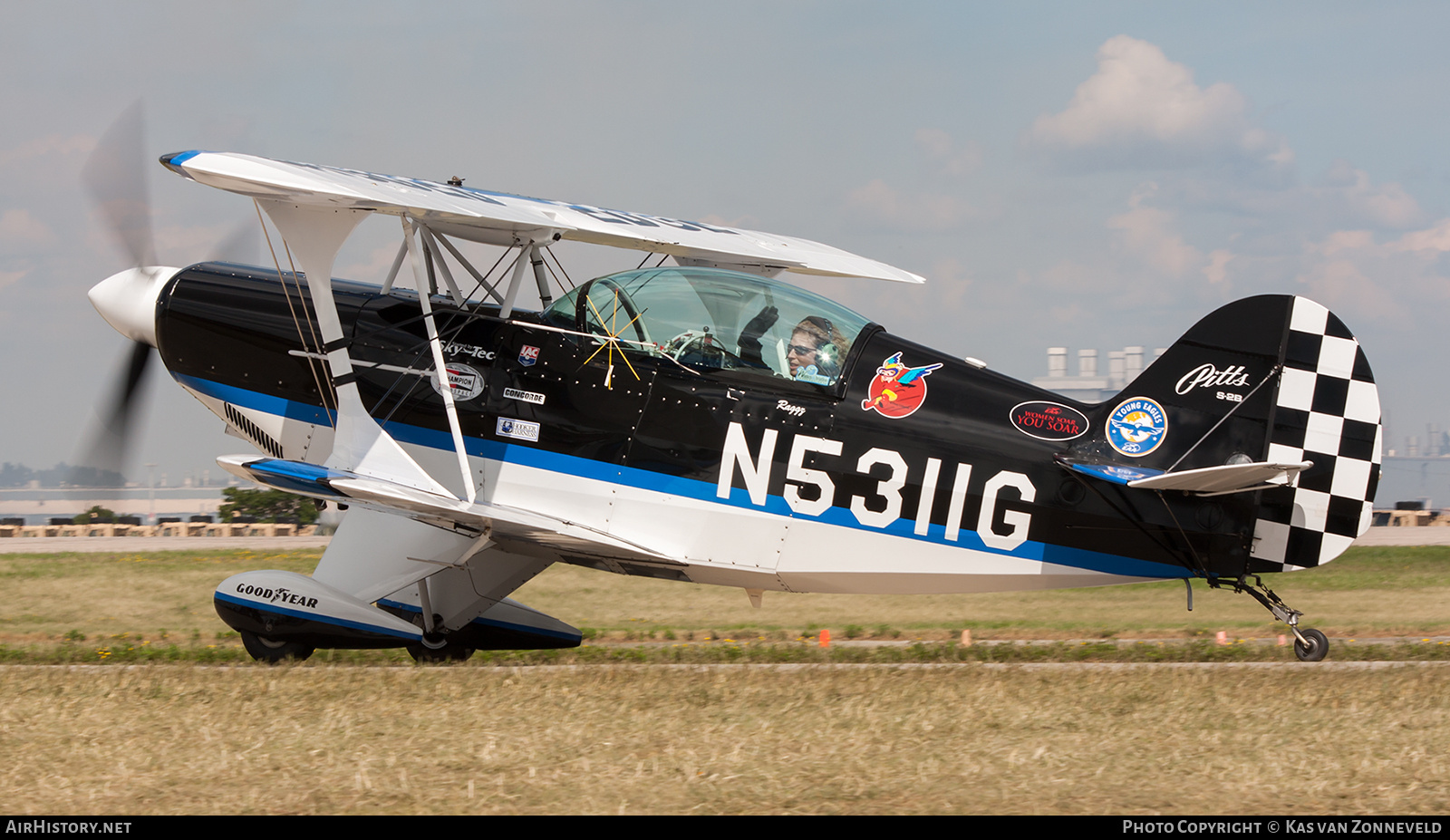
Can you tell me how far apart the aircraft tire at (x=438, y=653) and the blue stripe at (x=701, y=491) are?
5.70 ft

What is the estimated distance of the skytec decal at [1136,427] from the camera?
7.93 metres

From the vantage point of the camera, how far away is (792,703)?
7.16m

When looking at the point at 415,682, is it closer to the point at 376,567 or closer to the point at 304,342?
the point at 376,567

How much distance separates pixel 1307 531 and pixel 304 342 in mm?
7242

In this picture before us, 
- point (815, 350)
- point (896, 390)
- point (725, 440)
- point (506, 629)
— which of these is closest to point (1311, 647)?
point (896, 390)

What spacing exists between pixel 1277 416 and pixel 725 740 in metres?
4.25

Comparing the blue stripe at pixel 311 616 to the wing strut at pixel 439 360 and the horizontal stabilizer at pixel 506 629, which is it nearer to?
the horizontal stabilizer at pixel 506 629

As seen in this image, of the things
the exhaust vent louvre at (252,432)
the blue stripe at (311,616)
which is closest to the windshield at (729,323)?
the blue stripe at (311,616)

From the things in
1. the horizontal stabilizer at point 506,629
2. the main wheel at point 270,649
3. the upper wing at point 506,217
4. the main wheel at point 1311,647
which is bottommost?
the main wheel at point 270,649

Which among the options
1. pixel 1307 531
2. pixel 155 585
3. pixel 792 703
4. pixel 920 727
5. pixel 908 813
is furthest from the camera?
pixel 155 585

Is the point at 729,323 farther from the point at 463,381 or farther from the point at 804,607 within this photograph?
the point at 804,607

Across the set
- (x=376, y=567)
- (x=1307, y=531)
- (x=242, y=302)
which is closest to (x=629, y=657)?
(x=376, y=567)

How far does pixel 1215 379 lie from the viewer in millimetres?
7938

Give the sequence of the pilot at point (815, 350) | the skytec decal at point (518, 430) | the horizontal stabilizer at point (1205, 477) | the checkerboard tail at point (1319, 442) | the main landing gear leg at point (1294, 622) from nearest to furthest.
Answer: the horizontal stabilizer at point (1205, 477) → the checkerboard tail at point (1319, 442) → the main landing gear leg at point (1294, 622) → the pilot at point (815, 350) → the skytec decal at point (518, 430)
